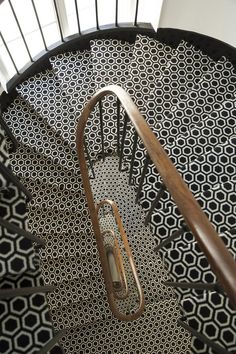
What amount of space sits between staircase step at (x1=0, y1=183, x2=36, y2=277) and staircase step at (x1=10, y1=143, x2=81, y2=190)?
1.86 meters

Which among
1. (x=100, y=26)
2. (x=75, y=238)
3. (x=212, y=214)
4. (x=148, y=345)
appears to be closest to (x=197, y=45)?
(x=100, y=26)

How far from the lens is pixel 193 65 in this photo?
3951mm

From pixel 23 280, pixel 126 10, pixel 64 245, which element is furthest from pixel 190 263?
pixel 126 10

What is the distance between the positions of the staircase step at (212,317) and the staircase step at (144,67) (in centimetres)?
205

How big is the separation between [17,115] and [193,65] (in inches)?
77.5

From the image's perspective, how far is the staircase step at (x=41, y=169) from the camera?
160 inches

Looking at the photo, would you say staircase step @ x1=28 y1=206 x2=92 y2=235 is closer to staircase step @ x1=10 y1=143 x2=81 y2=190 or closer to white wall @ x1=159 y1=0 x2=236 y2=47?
staircase step @ x1=10 y1=143 x2=81 y2=190

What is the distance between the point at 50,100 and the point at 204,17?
5.99 ft

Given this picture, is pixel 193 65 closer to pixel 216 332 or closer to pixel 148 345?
pixel 216 332

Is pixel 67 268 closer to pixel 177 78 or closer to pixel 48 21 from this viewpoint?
pixel 177 78

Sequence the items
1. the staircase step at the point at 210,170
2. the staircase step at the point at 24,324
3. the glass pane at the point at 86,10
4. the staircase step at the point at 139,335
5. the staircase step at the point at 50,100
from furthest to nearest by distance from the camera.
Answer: the glass pane at the point at 86,10
the staircase step at the point at 139,335
the staircase step at the point at 50,100
the staircase step at the point at 210,170
the staircase step at the point at 24,324

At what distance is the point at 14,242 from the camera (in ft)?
6.88

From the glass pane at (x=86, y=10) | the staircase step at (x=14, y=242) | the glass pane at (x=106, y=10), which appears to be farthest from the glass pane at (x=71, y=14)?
the staircase step at (x=14, y=242)

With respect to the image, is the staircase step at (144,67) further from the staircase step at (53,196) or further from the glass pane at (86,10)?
the staircase step at (53,196)
